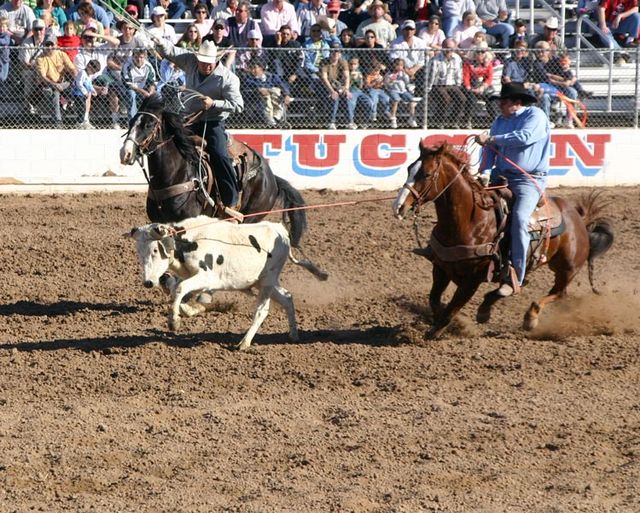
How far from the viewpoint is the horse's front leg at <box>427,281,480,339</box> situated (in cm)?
882

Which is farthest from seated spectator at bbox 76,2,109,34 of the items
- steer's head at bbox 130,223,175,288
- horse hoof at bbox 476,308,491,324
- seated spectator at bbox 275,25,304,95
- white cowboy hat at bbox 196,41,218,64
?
horse hoof at bbox 476,308,491,324

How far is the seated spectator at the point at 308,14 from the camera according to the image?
1895 cm

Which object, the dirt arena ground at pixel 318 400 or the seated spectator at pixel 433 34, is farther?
the seated spectator at pixel 433 34

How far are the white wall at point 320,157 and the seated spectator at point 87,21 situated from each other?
212 centimetres

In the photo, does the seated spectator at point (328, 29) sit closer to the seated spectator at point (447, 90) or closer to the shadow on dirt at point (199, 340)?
the seated spectator at point (447, 90)

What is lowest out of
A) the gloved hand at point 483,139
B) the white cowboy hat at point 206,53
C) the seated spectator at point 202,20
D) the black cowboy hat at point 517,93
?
the seated spectator at point 202,20

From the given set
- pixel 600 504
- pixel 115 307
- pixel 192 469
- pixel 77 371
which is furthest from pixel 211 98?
pixel 600 504

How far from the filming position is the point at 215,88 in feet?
33.3

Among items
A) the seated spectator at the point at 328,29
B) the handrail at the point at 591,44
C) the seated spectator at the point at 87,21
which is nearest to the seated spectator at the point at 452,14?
the handrail at the point at 591,44

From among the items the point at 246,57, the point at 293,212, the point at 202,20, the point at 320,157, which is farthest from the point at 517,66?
the point at 293,212

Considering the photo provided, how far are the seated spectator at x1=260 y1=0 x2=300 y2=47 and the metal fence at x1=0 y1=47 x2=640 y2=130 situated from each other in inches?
71.9

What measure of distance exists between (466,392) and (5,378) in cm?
335

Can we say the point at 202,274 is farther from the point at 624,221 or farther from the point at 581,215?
the point at 624,221

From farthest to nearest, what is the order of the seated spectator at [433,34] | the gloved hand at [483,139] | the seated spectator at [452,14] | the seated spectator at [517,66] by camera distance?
the seated spectator at [452,14] → the seated spectator at [433,34] → the seated spectator at [517,66] → the gloved hand at [483,139]
